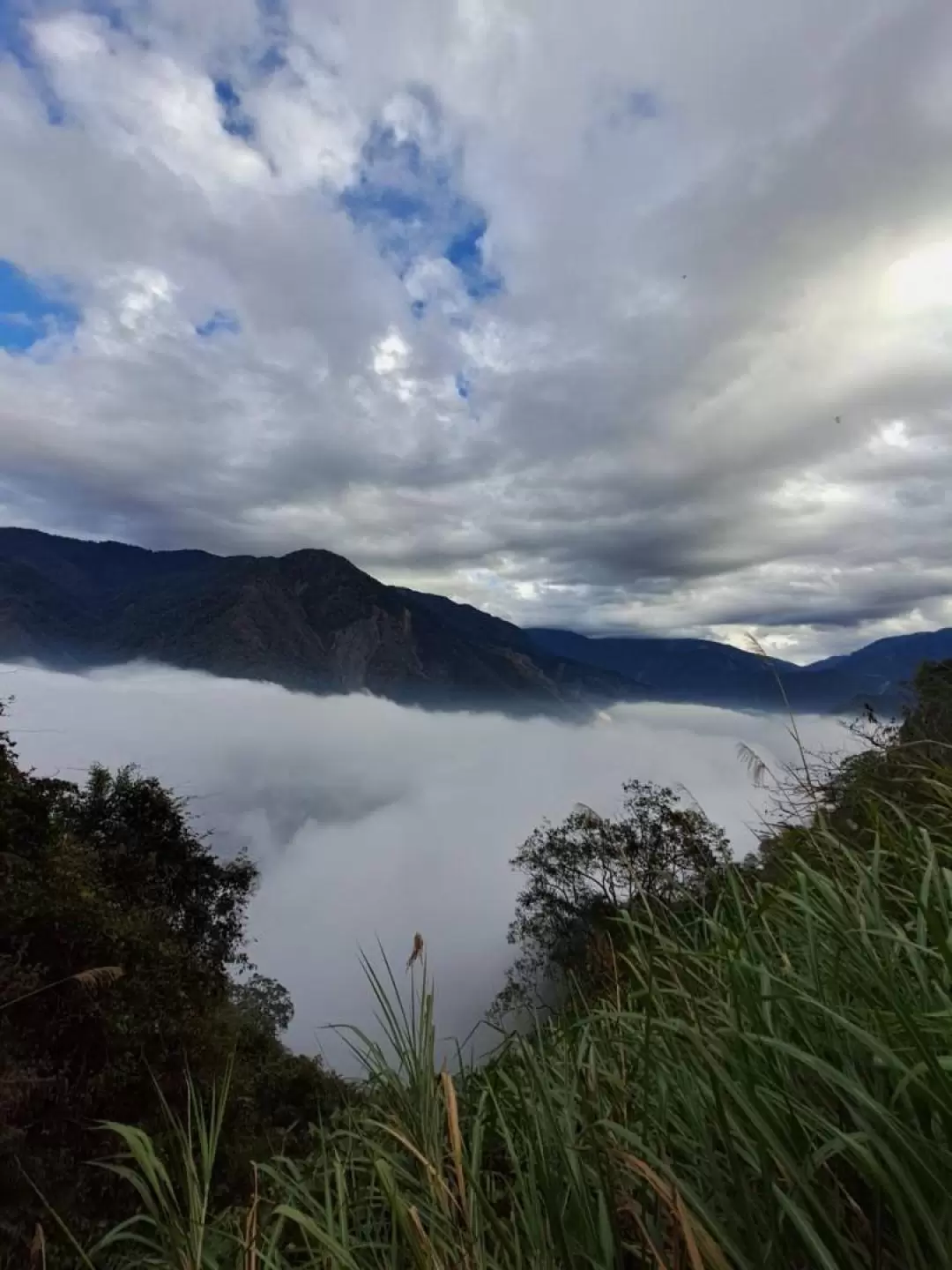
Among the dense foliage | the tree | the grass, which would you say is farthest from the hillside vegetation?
the tree

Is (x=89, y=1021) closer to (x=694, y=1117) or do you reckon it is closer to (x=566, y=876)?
(x=694, y=1117)

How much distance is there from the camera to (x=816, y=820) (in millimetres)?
2891

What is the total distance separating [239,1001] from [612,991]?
28092 mm

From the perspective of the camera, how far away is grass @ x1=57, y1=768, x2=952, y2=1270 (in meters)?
1.44

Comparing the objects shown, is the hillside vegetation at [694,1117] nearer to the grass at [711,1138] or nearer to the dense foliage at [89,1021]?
the grass at [711,1138]

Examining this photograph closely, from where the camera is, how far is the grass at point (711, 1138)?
1.44m

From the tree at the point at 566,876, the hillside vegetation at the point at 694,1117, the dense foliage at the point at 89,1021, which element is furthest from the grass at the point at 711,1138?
the tree at the point at 566,876

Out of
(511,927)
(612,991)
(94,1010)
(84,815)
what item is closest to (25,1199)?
(94,1010)

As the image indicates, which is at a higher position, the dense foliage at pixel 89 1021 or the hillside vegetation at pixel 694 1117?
the hillside vegetation at pixel 694 1117

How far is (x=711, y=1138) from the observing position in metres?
1.82

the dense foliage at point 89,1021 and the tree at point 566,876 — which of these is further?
the tree at point 566,876

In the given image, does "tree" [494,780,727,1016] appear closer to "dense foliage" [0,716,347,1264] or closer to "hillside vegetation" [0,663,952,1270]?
"dense foliage" [0,716,347,1264]

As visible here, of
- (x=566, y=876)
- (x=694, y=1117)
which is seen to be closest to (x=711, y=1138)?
(x=694, y=1117)

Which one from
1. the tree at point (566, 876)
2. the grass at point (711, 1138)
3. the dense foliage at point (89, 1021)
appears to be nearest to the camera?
the grass at point (711, 1138)
